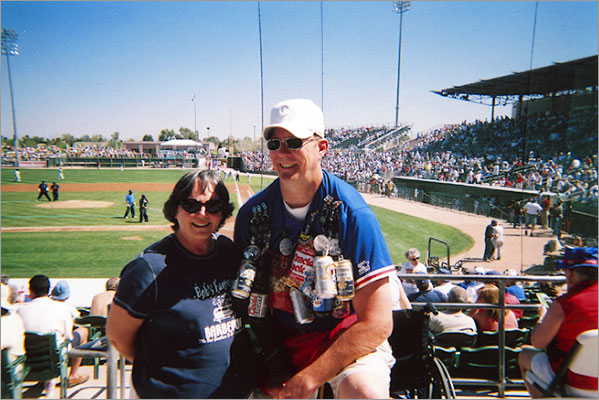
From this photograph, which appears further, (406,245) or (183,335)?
(406,245)

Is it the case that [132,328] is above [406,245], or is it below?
above

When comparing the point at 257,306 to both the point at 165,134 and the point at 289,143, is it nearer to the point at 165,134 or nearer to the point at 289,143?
the point at 289,143

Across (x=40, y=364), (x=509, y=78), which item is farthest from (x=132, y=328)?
(x=509, y=78)

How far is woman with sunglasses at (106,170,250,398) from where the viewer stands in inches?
68.4

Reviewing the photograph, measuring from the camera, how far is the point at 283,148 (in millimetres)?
1930

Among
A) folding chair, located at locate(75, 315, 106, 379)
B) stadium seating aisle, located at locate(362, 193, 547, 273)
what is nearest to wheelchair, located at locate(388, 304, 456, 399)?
folding chair, located at locate(75, 315, 106, 379)

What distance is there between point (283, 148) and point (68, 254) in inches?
542

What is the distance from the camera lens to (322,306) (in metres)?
1.84

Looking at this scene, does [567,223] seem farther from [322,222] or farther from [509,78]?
[509,78]

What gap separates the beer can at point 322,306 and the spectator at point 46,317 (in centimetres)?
311

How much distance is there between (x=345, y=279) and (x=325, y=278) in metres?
0.11

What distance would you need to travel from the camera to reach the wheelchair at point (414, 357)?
234cm

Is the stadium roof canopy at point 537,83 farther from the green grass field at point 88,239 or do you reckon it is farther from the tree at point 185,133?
the tree at point 185,133

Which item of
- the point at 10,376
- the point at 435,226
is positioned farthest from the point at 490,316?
the point at 435,226
